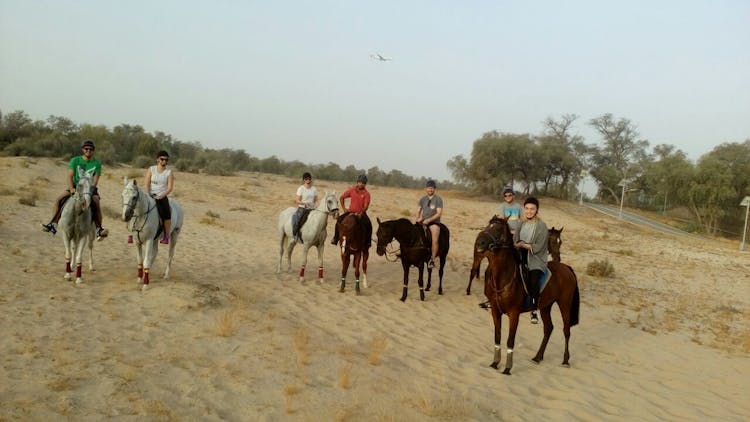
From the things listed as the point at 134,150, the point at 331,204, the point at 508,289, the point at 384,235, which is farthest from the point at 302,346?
the point at 134,150

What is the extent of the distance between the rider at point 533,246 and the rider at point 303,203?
5.70 metres

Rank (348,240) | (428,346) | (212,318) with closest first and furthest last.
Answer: (212,318) < (428,346) < (348,240)

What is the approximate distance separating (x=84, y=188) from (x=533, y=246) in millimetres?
7525

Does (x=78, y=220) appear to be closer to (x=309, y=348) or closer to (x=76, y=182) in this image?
(x=76, y=182)

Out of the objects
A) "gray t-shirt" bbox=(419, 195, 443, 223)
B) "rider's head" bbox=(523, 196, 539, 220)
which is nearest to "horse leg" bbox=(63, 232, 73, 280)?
"gray t-shirt" bbox=(419, 195, 443, 223)

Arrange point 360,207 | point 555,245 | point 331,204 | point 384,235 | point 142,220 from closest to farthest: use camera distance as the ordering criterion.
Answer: point 142,220 < point 384,235 < point 360,207 < point 331,204 < point 555,245

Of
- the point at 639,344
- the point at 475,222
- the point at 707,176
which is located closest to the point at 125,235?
the point at 639,344

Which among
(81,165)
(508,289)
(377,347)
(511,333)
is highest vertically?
(81,165)

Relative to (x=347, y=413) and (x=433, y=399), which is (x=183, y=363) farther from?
(x=433, y=399)

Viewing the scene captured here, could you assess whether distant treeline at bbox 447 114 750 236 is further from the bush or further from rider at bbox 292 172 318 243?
rider at bbox 292 172 318 243

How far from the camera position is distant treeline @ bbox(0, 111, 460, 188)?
37.9 meters

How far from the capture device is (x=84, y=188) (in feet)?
25.4

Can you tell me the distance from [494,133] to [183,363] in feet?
148

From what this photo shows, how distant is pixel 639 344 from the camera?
29.7ft
